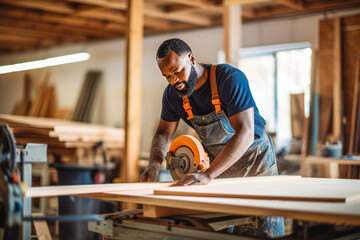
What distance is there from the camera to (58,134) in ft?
21.1

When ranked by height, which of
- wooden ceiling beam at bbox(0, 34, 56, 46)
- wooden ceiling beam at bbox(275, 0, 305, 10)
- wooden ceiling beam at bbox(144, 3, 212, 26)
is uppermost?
wooden ceiling beam at bbox(0, 34, 56, 46)

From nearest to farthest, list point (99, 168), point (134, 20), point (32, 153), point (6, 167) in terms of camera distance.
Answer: point (6, 167) < point (32, 153) < point (99, 168) < point (134, 20)

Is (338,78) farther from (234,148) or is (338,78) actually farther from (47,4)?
(47,4)

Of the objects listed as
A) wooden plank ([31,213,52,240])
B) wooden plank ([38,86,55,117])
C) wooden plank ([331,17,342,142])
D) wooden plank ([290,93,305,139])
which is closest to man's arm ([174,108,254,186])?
wooden plank ([31,213,52,240])

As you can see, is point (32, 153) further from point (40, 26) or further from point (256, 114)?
point (40, 26)

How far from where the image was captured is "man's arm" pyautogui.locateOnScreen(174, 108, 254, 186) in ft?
9.15

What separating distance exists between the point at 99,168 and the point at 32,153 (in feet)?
8.13

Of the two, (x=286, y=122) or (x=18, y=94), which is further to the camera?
(x=18, y=94)

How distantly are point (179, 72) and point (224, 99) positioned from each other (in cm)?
37

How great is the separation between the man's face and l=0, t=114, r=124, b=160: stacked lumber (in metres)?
2.88

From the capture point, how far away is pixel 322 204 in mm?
2018

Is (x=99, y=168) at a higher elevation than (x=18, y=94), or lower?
lower

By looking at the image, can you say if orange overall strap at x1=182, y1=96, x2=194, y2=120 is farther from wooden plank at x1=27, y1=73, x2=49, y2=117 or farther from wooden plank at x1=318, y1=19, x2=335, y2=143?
wooden plank at x1=27, y1=73, x2=49, y2=117

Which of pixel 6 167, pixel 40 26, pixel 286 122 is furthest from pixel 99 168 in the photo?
pixel 40 26
